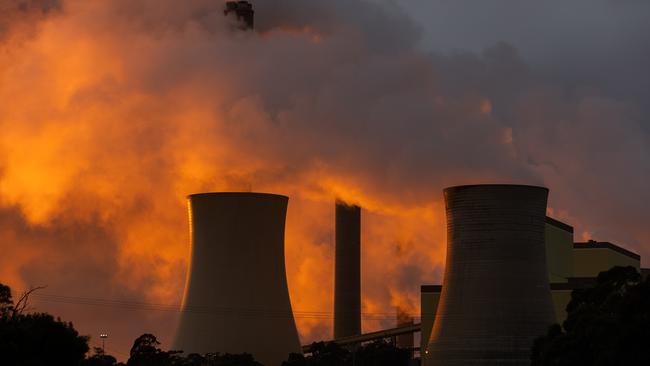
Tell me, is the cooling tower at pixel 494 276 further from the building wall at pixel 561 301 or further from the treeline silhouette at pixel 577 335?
the building wall at pixel 561 301

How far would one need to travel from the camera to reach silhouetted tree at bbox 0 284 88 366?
35500 mm

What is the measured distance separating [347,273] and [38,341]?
136 feet

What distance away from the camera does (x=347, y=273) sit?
77.8 meters

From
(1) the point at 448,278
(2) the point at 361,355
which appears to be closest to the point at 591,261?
(2) the point at 361,355

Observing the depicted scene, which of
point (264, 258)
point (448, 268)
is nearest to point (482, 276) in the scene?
point (448, 268)

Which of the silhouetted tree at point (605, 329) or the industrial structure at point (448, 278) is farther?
the industrial structure at point (448, 278)

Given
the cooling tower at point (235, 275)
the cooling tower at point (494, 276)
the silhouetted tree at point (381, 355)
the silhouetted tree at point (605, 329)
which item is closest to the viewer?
the silhouetted tree at point (605, 329)

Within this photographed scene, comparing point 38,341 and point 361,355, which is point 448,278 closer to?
point 38,341

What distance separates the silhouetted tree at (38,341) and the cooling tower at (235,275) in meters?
11.1

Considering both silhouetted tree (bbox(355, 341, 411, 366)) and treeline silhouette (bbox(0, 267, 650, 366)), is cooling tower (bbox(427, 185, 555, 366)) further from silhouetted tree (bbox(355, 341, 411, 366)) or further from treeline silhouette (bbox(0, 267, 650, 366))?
silhouetted tree (bbox(355, 341, 411, 366))

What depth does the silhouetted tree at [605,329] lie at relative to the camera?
34.5m

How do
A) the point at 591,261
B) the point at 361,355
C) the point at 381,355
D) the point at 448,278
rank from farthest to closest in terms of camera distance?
1. the point at 381,355
2. the point at 361,355
3. the point at 591,261
4. the point at 448,278

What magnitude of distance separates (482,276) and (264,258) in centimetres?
835

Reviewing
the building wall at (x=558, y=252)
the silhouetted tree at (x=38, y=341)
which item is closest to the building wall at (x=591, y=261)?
the building wall at (x=558, y=252)
